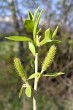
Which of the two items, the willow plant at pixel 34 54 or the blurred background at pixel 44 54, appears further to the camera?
the blurred background at pixel 44 54

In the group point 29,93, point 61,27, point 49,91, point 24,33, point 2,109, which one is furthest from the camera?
point 24,33

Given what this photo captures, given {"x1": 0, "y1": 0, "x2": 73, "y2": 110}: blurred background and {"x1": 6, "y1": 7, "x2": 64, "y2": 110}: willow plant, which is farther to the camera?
{"x1": 0, "y1": 0, "x2": 73, "y2": 110}: blurred background

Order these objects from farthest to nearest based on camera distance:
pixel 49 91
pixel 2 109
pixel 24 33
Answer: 1. pixel 24 33
2. pixel 49 91
3. pixel 2 109

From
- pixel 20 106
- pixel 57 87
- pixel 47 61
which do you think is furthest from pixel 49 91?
pixel 47 61

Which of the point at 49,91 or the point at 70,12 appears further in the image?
the point at 70,12

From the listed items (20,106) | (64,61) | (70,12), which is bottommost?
(20,106)

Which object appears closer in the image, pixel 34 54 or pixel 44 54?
pixel 34 54

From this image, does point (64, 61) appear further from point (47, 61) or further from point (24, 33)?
point (47, 61)

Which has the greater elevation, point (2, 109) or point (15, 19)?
point (15, 19)
